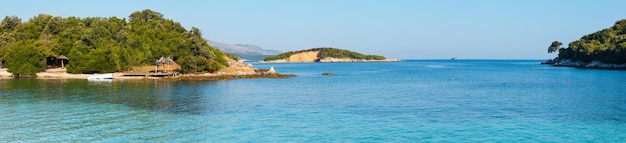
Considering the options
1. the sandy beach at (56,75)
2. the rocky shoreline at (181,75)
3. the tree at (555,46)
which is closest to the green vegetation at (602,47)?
the tree at (555,46)

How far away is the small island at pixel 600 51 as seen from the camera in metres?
109

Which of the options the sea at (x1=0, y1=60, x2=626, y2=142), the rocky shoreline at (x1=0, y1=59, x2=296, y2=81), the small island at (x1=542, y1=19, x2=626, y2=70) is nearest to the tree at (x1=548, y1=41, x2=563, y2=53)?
the small island at (x1=542, y1=19, x2=626, y2=70)

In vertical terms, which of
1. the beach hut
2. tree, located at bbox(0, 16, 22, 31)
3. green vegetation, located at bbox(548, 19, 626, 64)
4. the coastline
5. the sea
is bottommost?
the sea

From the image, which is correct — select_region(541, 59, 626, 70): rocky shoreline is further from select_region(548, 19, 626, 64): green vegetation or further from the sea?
the sea

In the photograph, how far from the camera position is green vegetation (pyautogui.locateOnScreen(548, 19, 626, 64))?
110 metres

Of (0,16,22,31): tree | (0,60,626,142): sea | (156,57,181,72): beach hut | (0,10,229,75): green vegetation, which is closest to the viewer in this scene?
(0,60,626,142): sea

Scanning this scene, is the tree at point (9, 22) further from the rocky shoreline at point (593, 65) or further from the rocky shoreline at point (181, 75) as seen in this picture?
the rocky shoreline at point (593, 65)

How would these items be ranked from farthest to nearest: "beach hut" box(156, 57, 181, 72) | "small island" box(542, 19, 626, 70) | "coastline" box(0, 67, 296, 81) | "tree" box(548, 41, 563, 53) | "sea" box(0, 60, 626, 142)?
"tree" box(548, 41, 563, 53) < "small island" box(542, 19, 626, 70) < "beach hut" box(156, 57, 181, 72) < "coastline" box(0, 67, 296, 81) < "sea" box(0, 60, 626, 142)

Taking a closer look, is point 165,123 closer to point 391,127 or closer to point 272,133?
point 272,133

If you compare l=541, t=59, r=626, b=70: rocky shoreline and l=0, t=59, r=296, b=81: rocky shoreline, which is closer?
l=0, t=59, r=296, b=81: rocky shoreline

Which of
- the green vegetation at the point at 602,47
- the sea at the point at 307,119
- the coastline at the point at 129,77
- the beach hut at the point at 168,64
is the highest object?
the green vegetation at the point at 602,47

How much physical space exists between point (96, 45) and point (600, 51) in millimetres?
108115

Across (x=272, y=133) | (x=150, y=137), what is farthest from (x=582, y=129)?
(x=150, y=137)

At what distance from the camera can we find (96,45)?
7794 cm
